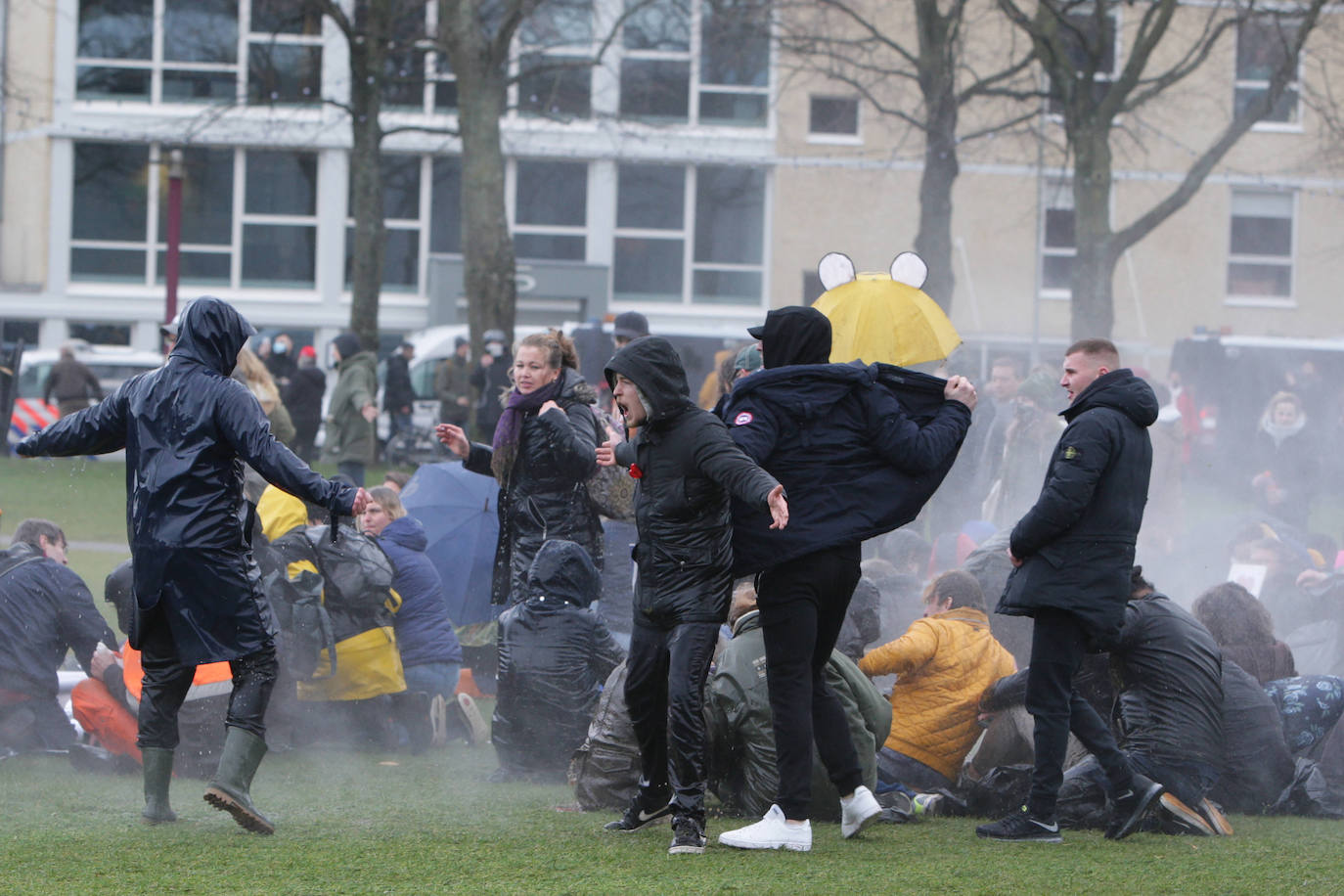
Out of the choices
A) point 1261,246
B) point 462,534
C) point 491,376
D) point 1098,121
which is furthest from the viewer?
point 1261,246

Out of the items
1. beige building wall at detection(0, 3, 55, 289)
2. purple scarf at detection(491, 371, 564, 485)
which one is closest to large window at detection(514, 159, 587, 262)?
beige building wall at detection(0, 3, 55, 289)

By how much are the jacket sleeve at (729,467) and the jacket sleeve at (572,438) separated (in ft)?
6.79

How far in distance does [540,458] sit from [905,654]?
2064 millimetres

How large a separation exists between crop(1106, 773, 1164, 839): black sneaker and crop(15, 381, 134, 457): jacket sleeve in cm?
370

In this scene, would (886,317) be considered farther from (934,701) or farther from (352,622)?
(352,622)

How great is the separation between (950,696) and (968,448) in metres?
5.54

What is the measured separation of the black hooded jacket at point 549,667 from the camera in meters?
6.82

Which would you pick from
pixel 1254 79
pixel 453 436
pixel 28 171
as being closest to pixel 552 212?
pixel 28 171

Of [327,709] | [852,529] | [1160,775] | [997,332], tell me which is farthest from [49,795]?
[997,332]

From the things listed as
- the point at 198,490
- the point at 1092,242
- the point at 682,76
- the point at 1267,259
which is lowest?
the point at 198,490

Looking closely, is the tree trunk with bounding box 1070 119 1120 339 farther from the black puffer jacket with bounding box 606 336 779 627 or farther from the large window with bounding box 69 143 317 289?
the large window with bounding box 69 143 317 289

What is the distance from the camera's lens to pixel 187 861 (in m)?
4.71

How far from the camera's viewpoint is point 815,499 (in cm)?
499

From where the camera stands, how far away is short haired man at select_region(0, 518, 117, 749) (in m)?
6.93
